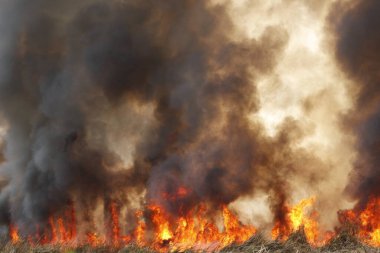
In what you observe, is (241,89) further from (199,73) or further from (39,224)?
(39,224)

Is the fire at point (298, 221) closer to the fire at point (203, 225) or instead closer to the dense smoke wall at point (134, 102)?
the fire at point (203, 225)

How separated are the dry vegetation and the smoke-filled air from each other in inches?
343

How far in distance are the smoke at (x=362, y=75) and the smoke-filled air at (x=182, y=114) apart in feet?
0.32

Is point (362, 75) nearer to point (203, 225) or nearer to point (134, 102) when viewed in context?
point (203, 225)

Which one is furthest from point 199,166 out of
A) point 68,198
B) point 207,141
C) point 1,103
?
point 1,103

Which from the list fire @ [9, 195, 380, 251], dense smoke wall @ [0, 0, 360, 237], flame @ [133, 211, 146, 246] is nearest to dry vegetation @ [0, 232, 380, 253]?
fire @ [9, 195, 380, 251]

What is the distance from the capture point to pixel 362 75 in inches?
1056

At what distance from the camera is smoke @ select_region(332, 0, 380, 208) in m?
Answer: 23.6

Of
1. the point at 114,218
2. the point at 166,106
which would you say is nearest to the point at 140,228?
the point at 114,218

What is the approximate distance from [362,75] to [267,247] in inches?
645

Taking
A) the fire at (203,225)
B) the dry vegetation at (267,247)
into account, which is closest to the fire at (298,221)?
the fire at (203,225)

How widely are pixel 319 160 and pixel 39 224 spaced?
71.3 ft

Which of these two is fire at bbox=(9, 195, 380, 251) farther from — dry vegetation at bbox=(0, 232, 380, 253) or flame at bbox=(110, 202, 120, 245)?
dry vegetation at bbox=(0, 232, 380, 253)

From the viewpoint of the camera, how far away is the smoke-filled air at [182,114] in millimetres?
28484
